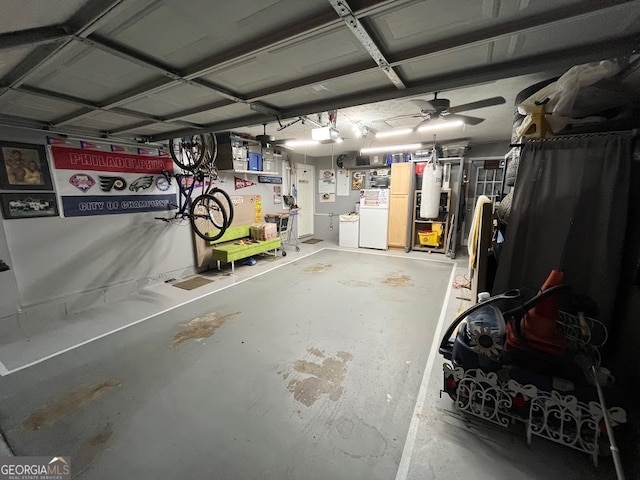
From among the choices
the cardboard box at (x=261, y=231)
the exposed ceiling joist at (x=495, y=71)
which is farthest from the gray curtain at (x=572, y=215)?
the cardboard box at (x=261, y=231)

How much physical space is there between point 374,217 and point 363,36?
5.33 metres

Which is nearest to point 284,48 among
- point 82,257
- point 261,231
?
point 82,257

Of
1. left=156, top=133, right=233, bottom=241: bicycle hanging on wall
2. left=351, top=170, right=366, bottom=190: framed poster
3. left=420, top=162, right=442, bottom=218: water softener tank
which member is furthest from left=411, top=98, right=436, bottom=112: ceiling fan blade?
left=351, top=170, right=366, bottom=190: framed poster

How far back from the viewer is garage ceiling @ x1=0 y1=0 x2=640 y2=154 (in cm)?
118

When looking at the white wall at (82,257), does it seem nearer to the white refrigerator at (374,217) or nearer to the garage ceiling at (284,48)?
the garage ceiling at (284,48)

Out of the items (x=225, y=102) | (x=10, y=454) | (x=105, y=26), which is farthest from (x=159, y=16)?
(x=10, y=454)

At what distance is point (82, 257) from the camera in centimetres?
339

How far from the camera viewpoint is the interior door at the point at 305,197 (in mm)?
7484

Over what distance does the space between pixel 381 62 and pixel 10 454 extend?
3265mm

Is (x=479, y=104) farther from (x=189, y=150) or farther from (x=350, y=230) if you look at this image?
(x=350, y=230)

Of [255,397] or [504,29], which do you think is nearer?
[504,29]

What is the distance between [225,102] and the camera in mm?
2396

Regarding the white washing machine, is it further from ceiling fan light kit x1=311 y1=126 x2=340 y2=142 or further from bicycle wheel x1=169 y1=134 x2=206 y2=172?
bicycle wheel x1=169 y1=134 x2=206 y2=172

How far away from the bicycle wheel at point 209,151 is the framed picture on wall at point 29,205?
72.7 inches
